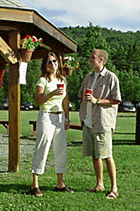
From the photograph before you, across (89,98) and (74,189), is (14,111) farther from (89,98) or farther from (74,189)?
(89,98)

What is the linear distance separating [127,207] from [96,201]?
0.42 m

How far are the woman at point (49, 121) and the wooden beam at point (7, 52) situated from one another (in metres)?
2.03

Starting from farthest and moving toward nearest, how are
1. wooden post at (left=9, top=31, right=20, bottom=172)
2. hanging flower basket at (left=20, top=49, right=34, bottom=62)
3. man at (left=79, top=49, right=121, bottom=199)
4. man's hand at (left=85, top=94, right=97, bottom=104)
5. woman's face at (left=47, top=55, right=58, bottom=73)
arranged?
1. wooden post at (left=9, top=31, right=20, bottom=172)
2. hanging flower basket at (left=20, top=49, right=34, bottom=62)
3. woman's face at (left=47, top=55, right=58, bottom=73)
4. man at (left=79, top=49, right=121, bottom=199)
5. man's hand at (left=85, top=94, right=97, bottom=104)

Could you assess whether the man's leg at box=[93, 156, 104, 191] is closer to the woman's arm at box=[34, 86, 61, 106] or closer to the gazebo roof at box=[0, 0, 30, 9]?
the woman's arm at box=[34, 86, 61, 106]

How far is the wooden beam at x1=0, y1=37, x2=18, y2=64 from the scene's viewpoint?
731 cm

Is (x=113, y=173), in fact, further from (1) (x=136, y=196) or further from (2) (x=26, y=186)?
(2) (x=26, y=186)

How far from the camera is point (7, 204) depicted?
505 cm

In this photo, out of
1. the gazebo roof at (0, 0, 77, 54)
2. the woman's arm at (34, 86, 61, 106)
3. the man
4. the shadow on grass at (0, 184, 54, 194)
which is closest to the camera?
the woman's arm at (34, 86, 61, 106)

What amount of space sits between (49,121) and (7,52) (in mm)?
2443

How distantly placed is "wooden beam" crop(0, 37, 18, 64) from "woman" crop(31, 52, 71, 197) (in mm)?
2033

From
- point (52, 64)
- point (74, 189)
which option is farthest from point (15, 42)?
point (74, 189)

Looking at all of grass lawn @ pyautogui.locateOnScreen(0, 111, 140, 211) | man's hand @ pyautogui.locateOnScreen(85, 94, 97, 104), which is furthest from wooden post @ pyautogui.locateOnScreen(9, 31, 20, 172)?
man's hand @ pyautogui.locateOnScreen(85, 94, 97, 104)

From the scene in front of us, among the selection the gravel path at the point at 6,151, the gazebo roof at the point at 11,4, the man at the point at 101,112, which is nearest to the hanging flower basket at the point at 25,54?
the gazebo roof at the point at 11,4

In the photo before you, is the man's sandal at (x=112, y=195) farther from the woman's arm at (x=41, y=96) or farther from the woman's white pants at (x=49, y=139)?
the woman's arm at (x=41, y=96)
